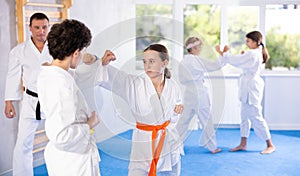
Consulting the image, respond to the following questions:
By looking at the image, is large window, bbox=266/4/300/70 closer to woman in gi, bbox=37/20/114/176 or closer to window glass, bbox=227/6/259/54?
window glass, bbox=227/6/259/54

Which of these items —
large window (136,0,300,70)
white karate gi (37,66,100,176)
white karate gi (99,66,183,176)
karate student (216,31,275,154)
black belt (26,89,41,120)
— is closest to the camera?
white karate gi (37,66,100,176)

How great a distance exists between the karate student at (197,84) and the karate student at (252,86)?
19.7 inches

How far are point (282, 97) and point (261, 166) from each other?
2.10 meters

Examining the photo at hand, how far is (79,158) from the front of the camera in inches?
76.8

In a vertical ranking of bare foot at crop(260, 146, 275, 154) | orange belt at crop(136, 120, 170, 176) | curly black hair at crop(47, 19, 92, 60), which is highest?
curly black hair at crop(47, 19, 92, 60)

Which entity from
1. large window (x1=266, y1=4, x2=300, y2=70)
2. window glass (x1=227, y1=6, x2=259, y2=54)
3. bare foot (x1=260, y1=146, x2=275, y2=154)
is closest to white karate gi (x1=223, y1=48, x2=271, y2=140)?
bare foot (x1=260, y1=146, x2=275, y2=154)

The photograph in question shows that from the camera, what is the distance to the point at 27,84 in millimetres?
3246

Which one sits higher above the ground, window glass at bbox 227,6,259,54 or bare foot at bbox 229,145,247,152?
window glass at bbox 227,6,259,54

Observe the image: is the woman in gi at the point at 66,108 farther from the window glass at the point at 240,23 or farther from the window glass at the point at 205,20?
the window glass at the point at 240,23

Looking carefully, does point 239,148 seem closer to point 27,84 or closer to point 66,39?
point 27,84

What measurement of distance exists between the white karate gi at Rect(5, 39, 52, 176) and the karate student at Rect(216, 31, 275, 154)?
211cm

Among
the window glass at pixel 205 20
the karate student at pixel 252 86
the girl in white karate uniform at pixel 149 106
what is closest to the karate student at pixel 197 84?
the karate student at pixel 252 86

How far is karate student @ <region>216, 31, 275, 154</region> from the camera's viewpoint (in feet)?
14.8

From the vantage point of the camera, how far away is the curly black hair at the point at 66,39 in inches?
72.1
